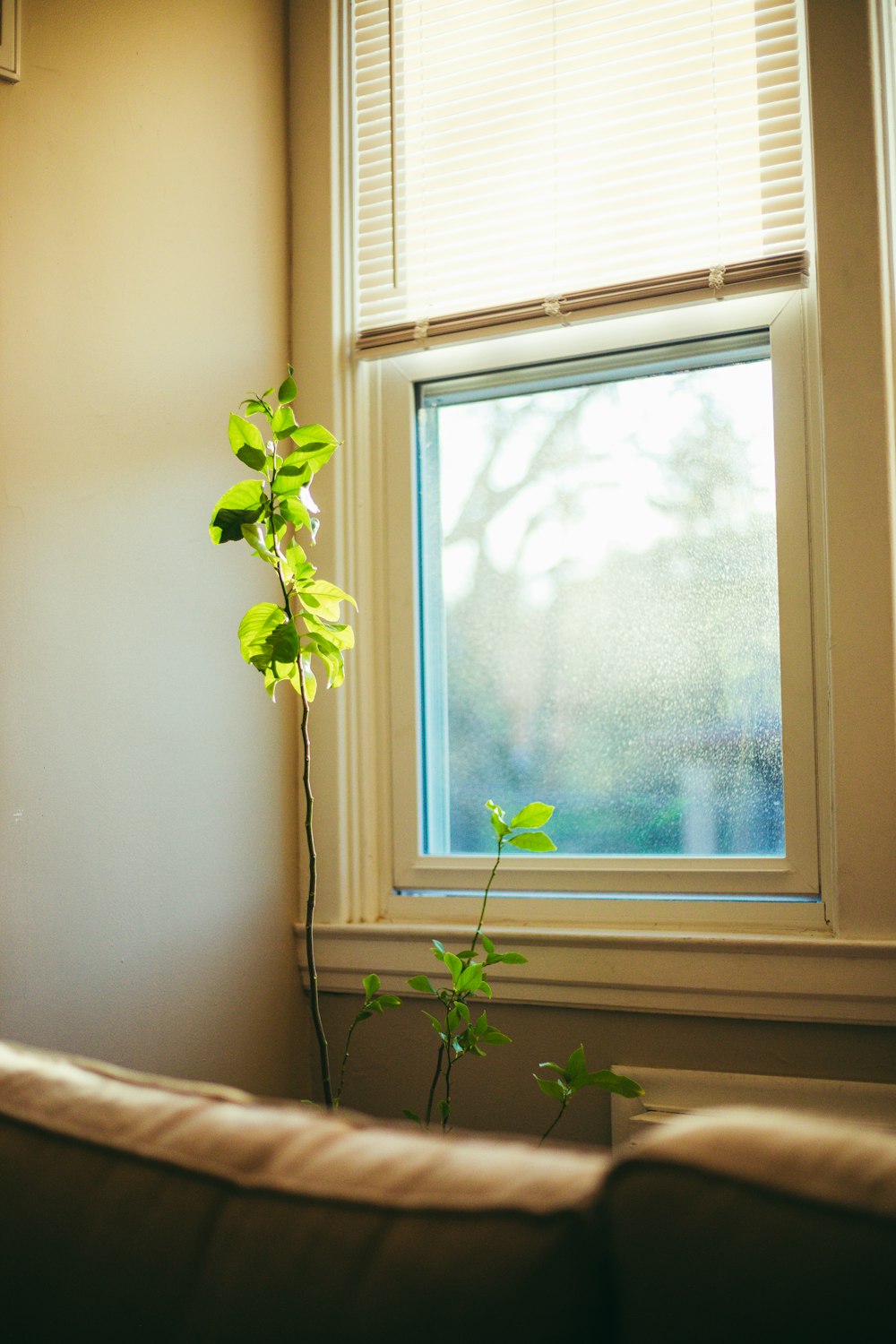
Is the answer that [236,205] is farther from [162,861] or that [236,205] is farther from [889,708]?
[889,708]

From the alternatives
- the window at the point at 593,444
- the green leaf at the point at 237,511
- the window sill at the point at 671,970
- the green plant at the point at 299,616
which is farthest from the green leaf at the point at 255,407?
the window sill at the point at 671,970

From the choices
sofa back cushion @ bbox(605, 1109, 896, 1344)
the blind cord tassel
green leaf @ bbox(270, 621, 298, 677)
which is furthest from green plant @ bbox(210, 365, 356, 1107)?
sofa back cushion @ bbox(605, 1109, 896, 1344)

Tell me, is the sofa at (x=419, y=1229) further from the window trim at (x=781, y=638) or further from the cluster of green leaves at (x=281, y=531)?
the window trim at (x=781, y=638)

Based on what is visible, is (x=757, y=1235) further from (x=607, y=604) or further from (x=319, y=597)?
(x=607, y=604)

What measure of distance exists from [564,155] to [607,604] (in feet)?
2.64

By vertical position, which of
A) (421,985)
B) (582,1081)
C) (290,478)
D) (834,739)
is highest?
(290,478)

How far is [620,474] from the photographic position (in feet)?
6.20

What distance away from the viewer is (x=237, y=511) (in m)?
1.41

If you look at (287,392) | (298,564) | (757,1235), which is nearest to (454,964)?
(298,564)

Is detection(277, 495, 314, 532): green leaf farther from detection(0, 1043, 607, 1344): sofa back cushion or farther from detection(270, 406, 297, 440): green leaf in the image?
detection(0, 1043, 607, 1344): sofa back cushion

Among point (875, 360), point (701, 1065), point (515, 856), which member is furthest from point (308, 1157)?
point (875, 360)

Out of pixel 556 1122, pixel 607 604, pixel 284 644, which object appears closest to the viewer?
pixel 284 644

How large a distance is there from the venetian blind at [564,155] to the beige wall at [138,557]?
0.24 meters

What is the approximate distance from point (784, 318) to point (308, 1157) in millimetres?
1586
